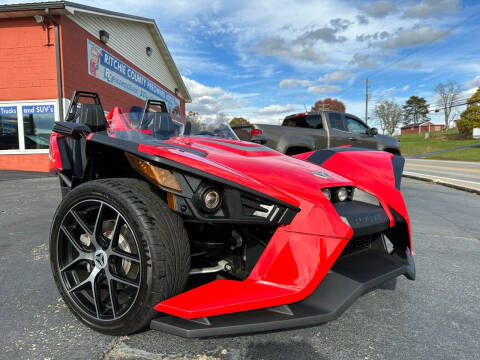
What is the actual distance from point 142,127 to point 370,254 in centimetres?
200

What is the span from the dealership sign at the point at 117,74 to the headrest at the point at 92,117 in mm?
10788

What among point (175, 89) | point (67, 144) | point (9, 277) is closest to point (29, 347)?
point (9, 277)

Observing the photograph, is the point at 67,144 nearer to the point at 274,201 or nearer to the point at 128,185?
the point at 128,185

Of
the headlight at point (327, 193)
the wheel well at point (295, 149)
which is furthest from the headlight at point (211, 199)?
the wheel well at point (295, 149)

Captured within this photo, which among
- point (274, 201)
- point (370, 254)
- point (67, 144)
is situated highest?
point (67, 144)

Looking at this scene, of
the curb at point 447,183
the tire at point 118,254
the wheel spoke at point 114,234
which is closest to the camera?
the tire at point 118,254

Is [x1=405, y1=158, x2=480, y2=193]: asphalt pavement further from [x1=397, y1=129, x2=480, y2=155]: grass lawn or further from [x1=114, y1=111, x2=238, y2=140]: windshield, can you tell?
[x1=397, y1=129, x2=480, y2=155]: grass lawn

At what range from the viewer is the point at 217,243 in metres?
1.93

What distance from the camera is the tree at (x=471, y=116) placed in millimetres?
43844

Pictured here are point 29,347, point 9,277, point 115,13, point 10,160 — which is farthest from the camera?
point 115,13

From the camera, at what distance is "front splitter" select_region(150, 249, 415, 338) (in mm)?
1505

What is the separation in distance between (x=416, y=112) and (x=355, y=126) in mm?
92734

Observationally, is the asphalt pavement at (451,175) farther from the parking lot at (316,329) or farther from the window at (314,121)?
the parking lot at (316,329)

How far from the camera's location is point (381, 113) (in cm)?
6644
